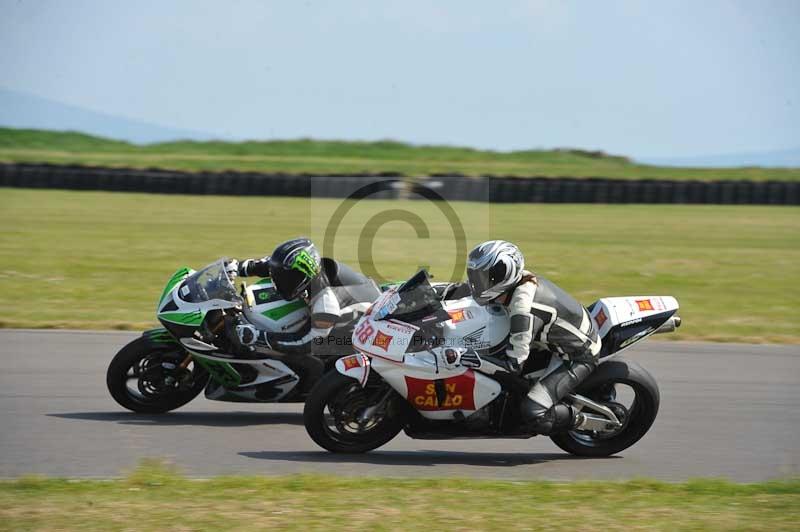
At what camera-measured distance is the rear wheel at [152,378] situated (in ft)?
24.8

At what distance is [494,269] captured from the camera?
21.1 ft

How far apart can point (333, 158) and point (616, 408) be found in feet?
128

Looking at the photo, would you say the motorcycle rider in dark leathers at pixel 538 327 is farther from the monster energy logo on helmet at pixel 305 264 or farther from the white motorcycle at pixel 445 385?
the monster energy logo on helmet at pixel 305 264

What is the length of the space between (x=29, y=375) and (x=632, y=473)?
17.5ft

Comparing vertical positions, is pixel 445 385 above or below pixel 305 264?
below

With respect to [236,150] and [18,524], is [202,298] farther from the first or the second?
[236,150]

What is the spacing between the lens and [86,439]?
6.77 metres

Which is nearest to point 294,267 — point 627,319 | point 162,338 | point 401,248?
point 162,338

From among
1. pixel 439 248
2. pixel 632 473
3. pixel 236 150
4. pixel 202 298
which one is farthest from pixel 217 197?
pixel 632 473

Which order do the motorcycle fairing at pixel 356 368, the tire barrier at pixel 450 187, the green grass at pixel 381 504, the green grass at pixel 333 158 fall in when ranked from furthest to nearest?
the green grass at pixel 333 158
the tire barrier at pixel 450 187
the motorcycle fairing at pixel 356 368
the green grass at pixel 381 504

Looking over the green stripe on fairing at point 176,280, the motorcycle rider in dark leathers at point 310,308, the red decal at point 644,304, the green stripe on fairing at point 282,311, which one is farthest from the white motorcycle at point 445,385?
the green stripe on fairing at point 176,280

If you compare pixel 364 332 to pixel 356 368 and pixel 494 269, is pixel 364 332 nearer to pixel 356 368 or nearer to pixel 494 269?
pixel 356 368

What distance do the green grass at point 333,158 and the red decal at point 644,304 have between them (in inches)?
1100

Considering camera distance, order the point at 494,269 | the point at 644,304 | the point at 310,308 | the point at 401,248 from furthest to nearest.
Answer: the point at 401,248, the point at 310,308, the point at 644,304, the point at 494,269
